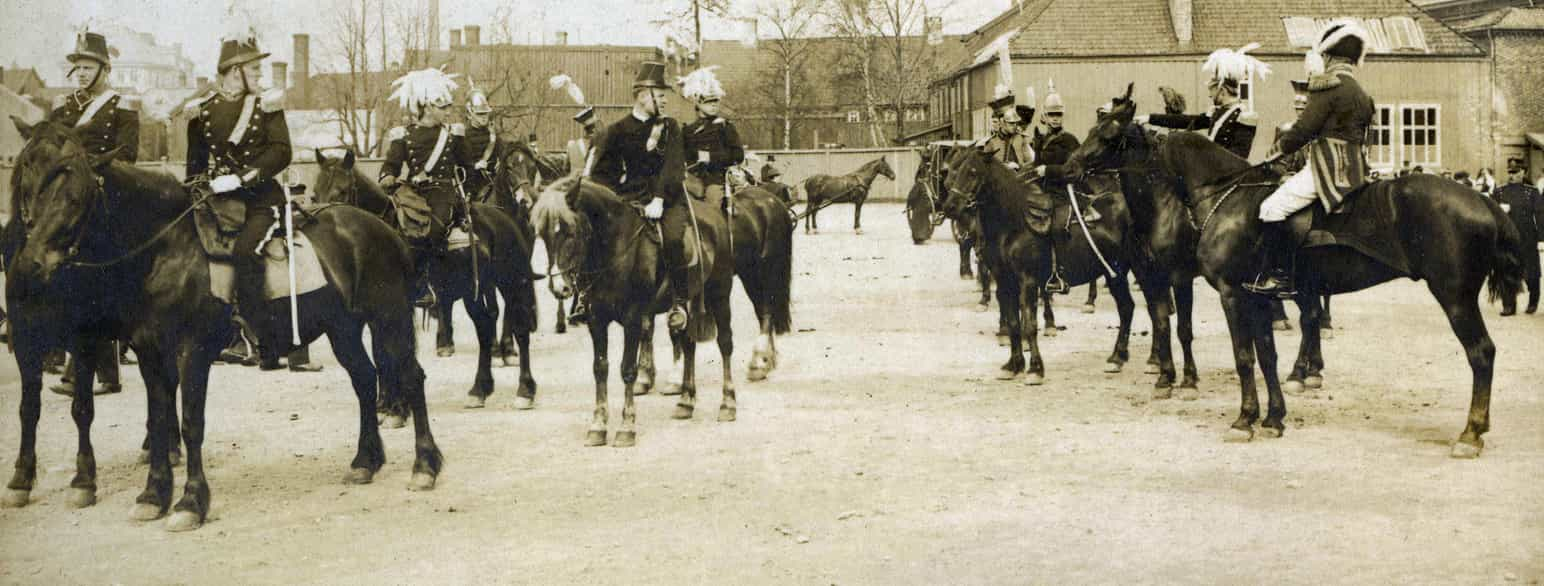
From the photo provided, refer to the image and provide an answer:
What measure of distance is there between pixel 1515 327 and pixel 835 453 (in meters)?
10.1

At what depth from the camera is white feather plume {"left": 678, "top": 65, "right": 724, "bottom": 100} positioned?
41.7 ft

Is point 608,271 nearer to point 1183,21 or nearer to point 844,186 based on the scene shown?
point 844,186

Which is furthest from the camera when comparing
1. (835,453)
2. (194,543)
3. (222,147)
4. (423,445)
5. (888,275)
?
(888,275)

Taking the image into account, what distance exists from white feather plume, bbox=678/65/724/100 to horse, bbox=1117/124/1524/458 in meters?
3.94

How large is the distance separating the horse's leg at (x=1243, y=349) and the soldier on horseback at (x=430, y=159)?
6.74 meters

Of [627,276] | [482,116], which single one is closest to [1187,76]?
[482,116]

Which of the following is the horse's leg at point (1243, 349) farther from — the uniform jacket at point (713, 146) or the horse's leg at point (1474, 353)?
the uniform jacket at point (713, 146)

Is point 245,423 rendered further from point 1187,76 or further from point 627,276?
point 1187,76

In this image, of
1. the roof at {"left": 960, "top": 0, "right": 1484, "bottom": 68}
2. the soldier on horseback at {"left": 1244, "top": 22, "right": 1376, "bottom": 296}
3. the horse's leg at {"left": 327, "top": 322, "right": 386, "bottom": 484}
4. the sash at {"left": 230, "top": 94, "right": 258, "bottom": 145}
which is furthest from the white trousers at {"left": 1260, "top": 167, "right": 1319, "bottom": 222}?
the roof at {"left": 960, "top": 0, "right": 1484, "bottom": 68}

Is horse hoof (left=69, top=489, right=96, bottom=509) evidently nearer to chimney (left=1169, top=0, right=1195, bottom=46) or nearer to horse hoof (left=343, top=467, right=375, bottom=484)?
horse hoof (left=343, top=467, right=375, bottom=484)

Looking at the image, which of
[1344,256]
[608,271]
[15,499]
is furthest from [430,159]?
[1344,256]

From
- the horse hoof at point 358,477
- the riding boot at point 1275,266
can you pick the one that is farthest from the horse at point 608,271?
the riding boot at point 1275,266

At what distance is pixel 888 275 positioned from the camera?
1011 inches

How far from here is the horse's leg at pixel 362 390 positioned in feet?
30.7
